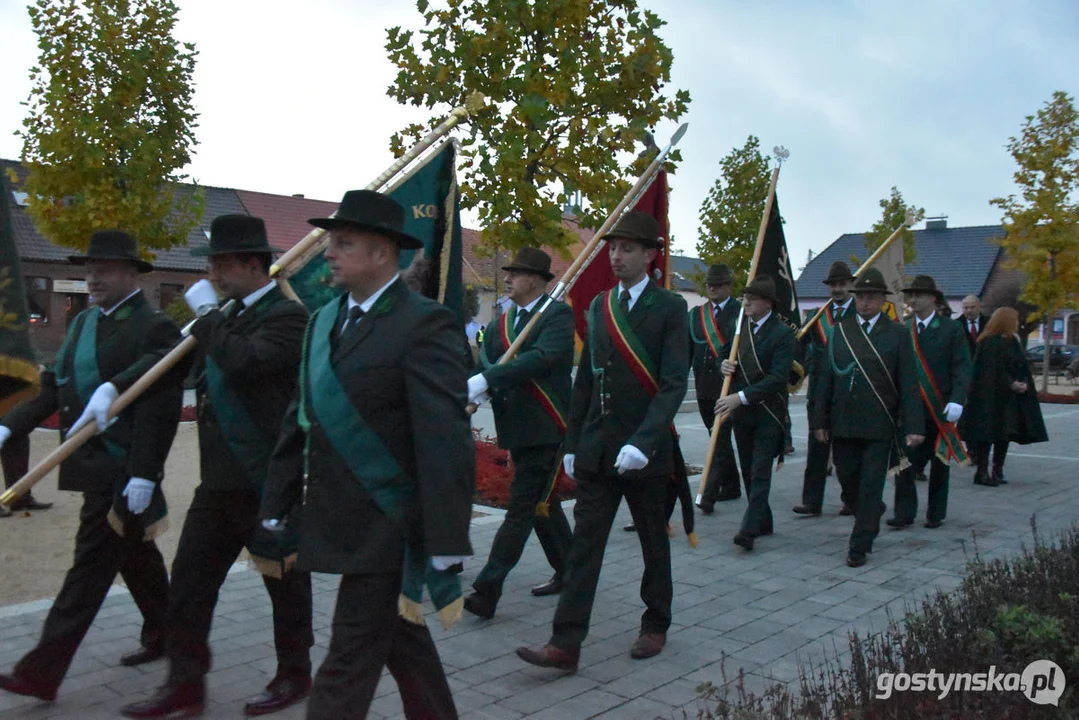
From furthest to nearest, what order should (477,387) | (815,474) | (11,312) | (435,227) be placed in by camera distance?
(815,474) < (435,227) < (477,387) < (11,312)

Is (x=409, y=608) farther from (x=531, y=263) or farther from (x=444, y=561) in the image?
(x=531, y=263)

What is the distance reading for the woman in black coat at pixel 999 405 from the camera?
10852mm

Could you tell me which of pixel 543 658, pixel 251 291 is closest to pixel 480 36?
pixel 251 291

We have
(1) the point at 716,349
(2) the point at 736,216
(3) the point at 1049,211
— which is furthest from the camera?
(3) the point at 1049,211

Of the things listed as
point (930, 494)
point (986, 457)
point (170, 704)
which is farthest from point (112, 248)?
point (986, 457)

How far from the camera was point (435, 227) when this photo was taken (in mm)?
5730

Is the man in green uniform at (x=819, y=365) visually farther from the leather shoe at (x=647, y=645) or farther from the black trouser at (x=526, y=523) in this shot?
the leather shoe at (x=647, y=645)

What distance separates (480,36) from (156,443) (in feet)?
19.0

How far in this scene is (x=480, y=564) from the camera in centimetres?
680

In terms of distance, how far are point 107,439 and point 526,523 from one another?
227 cm

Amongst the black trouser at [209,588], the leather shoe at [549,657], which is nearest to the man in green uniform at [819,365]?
the leather shoe at [549,657]

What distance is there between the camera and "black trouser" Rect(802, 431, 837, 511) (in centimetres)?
862

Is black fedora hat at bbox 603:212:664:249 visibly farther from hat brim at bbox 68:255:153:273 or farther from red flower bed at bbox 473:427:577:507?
red flower bed at bbox 473:427:577:507

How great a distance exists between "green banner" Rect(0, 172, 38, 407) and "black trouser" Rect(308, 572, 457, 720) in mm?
1141
